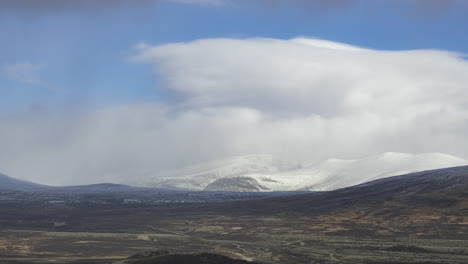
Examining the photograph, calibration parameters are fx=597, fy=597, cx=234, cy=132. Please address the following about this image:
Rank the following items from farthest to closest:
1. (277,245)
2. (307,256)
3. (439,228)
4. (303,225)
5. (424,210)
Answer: (424,210)
(303,225)
(439,228)
(277,245)
(307,256)

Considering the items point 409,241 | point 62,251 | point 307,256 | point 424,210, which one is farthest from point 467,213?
point 62,251

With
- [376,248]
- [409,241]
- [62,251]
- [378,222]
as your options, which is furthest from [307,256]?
[378,222]

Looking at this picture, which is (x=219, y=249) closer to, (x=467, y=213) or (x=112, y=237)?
(x=112, y=237)

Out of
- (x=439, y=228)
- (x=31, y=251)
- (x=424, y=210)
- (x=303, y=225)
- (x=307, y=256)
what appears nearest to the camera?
(x=307, y=256)

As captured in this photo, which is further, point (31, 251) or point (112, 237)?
point (112, 237)

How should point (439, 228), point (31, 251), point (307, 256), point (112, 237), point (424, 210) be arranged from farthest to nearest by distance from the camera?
point (424, 210), point (439, 228), point (112, 237), point (31, 251), point (307, 256)

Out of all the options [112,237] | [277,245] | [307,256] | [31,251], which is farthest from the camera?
[112,237]

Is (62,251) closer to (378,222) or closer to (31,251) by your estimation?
(31,251)

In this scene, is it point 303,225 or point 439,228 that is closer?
point 439,228
